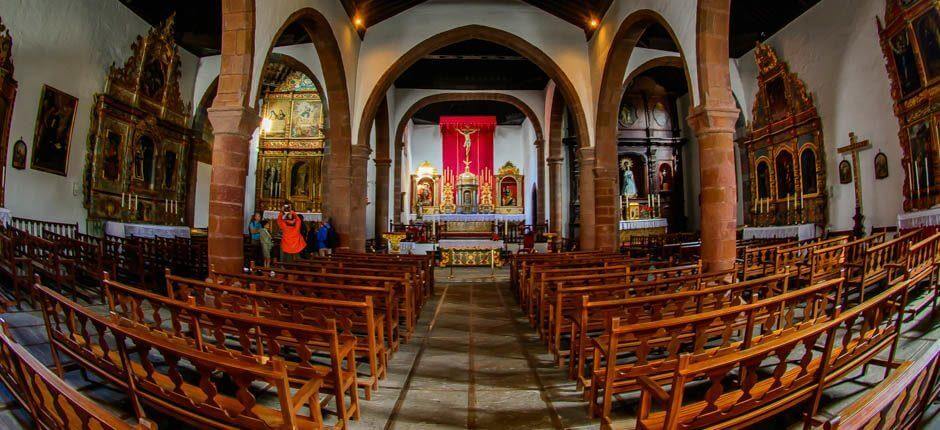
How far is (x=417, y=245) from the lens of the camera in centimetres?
1205

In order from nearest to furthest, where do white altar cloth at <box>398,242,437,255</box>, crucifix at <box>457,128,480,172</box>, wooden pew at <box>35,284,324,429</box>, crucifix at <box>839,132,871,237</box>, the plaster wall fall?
wooden pew at <box>35,284,324,429</box>, crucifix at <box>839,132,871,237</box>, the plaster wall, white altar cloth at <box>398,242,437,255</box>, crucifix at <box>457,128,480,172</box>

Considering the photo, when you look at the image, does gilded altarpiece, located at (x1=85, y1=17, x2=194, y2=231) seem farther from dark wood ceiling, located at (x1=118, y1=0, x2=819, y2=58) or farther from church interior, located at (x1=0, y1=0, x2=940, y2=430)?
dark wood ceiling, located at (x1=118, y1=0, x2=819, y2=58)

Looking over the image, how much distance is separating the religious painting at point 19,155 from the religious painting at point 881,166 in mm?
16698

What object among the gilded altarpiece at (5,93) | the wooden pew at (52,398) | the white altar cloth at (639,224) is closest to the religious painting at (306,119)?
the gilded altarpiece at (5,93)

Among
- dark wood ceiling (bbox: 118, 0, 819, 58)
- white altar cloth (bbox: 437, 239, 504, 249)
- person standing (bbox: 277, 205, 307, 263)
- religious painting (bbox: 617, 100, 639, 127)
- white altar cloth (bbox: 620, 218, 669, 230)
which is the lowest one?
white altar cloth (bbox: 437, 239, 504, 249)

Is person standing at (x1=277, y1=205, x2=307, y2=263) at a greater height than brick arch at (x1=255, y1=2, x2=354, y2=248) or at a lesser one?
lesser

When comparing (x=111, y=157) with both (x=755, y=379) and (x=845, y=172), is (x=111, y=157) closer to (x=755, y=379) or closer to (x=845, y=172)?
(x=755, y=379)

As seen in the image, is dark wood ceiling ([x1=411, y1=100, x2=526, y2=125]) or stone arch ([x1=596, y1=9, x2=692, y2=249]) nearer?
stone arch ([x1=596, y1=9, x2=692, y2=249])

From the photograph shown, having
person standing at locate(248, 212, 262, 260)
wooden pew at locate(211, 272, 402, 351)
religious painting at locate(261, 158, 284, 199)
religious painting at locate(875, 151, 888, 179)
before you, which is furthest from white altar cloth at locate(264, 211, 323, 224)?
religious painting at locate(875, 151, 888, 179)

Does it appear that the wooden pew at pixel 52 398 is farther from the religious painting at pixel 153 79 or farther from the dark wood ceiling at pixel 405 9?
the religious painting at pixel 153 79

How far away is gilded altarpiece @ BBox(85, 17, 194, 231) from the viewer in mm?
9336

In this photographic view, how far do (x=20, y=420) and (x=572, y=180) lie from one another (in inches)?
634

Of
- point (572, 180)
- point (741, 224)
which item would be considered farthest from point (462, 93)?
point (741, 224)

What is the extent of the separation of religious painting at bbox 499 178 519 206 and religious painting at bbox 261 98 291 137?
1050cm
